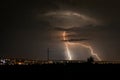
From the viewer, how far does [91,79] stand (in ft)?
225

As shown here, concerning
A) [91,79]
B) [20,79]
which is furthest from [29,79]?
[91,79]

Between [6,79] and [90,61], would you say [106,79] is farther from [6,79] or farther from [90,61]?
[90,61]

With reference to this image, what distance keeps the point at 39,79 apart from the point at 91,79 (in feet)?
32.1

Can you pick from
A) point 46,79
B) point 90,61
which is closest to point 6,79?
point 46,79

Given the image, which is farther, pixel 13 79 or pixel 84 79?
pixel 84 79

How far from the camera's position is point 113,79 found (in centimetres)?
6688

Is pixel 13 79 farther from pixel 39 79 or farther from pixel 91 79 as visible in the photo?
pixel 91 79

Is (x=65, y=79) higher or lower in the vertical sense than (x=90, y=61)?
lower

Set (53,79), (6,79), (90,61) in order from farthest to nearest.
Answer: (90,61) → (53,79) → (6,79)

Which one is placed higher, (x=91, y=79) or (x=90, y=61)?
(x=90, y=61)

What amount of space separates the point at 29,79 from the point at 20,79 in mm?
1553

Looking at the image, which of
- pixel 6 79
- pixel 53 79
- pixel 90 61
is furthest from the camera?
pixel 90 61

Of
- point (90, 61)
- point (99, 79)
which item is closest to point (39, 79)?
point (99, 79)

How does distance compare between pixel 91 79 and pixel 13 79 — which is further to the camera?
pixel 91 79
